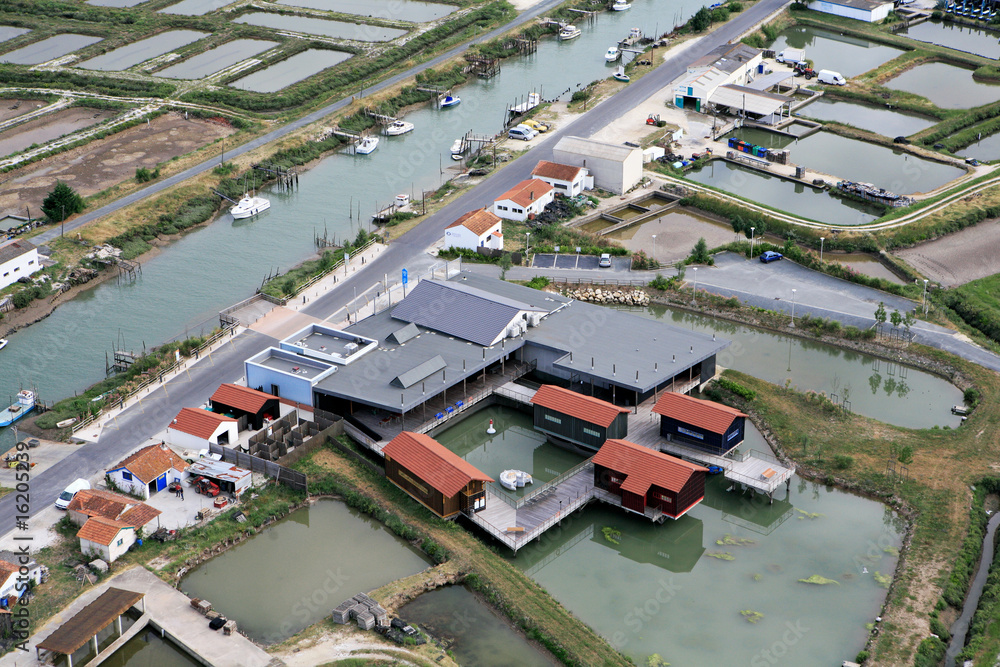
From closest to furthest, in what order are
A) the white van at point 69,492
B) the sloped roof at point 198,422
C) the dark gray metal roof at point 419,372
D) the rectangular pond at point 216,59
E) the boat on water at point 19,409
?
the white van at point 69,492 < the sloped roof at point 198,422 < the dark gray metal roof at point 419,372 < the boat on water at point 19,409 < the rectangular pond at point 216,59

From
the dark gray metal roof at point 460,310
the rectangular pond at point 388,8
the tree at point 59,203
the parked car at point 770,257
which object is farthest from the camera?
the rectangular pond at point 388,8

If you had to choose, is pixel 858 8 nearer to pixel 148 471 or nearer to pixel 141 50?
pixel 141 50

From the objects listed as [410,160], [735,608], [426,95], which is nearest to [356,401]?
[735,608]

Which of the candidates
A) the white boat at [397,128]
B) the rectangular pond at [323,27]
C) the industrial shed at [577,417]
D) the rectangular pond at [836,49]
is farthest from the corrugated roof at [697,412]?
the rectangular pond at [323,27]

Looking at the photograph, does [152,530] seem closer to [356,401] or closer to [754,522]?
[356,401]

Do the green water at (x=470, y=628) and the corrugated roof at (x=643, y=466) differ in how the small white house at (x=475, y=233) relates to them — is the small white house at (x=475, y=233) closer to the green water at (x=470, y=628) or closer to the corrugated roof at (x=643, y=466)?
the corrugated roof at (x=643, y=466)

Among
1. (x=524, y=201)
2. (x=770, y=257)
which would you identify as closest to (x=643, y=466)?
(x=770, y=257)

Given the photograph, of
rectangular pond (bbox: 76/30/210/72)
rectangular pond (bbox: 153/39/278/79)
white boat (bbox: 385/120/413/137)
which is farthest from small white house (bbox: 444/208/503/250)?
rectangular pond (bbox: 76/30/210/72)
